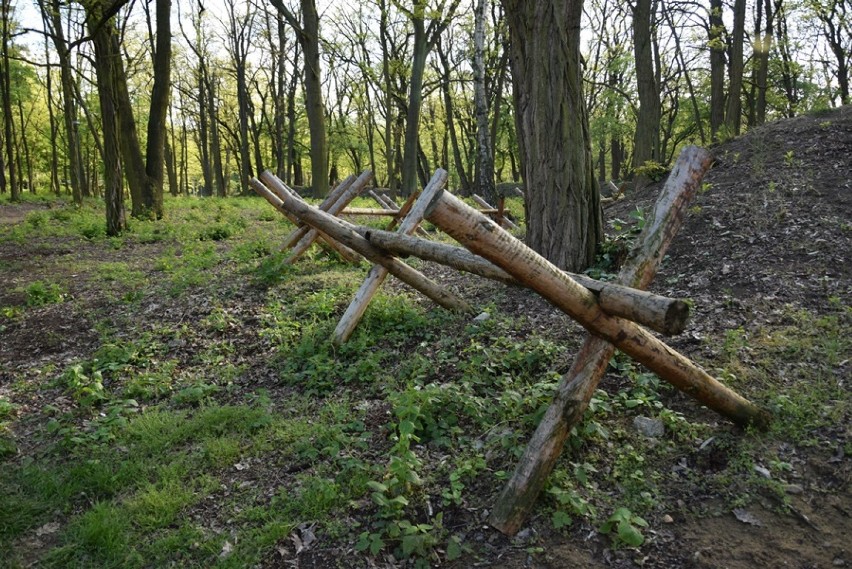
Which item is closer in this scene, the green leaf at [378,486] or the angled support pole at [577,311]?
the angled support pole at [577,311]

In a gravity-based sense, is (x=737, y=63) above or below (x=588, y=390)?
above

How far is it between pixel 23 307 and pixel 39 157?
3799 cm

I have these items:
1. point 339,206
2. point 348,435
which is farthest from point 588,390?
point 339,206

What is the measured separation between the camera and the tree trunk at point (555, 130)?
5613mm

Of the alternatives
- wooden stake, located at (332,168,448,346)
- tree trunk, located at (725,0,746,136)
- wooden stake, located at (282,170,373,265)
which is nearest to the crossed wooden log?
wooden stake, located at (332,168,448,346)

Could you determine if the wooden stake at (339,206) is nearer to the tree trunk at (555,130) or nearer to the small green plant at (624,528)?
the tree trunk at (555,130)

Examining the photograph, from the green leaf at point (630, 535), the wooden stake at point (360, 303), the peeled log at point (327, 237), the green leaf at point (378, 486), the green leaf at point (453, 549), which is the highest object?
the peeled log at point (327, 237)

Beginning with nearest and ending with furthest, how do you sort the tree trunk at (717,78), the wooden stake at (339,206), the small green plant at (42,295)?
the small green plant at (42,295), the wooden stake at (339,206), the tree trunk at (717,78)

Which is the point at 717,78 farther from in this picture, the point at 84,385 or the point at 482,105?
the point at 84,385

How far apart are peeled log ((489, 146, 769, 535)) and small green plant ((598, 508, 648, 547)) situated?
0.40 m

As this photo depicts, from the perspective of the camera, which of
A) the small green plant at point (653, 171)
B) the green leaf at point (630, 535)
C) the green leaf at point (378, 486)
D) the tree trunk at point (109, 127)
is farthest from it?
the tree trunk at point (109, 127)

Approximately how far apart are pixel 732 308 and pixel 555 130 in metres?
2.44

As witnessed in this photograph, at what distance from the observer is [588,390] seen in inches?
125

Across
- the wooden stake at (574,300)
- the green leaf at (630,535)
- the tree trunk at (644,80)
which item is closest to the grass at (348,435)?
the green leaf at (630,535)
